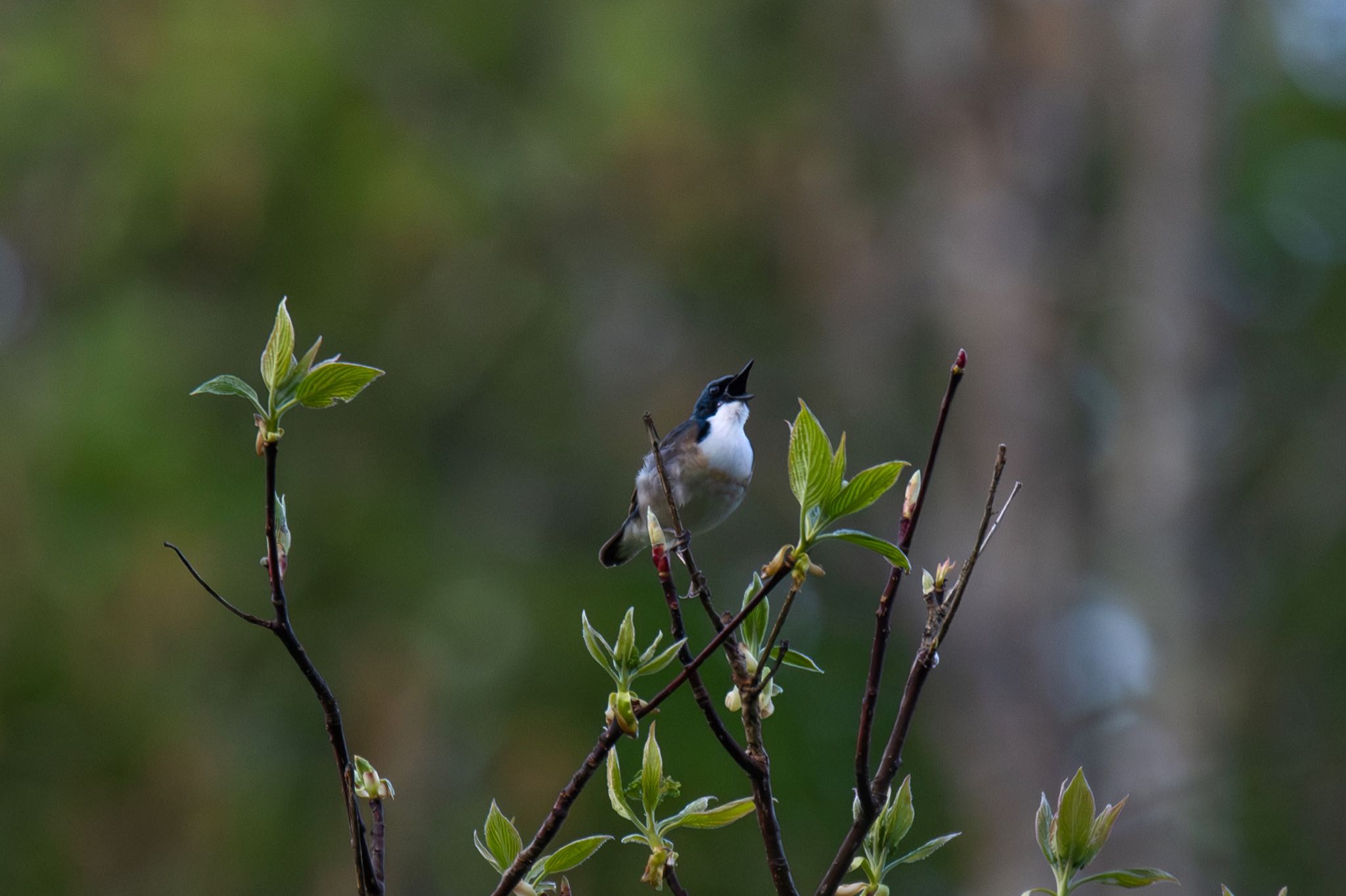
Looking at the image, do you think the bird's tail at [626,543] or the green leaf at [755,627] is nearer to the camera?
the green leaf at [755,627]

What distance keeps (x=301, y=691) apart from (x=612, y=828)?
2.04 meters

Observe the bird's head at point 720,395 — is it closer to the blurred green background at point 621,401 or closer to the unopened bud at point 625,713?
the unopened bud at point 625,713

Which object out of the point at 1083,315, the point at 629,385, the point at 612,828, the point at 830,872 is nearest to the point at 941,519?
the point at 1083,315

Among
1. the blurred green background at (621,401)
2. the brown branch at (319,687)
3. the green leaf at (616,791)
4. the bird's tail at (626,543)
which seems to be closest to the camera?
the brown branch at (319,687)

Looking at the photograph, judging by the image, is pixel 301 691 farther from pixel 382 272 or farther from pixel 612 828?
pixel 382 272

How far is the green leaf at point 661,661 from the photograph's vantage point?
5.71 ft

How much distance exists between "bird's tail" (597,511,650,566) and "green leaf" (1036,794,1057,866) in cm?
214

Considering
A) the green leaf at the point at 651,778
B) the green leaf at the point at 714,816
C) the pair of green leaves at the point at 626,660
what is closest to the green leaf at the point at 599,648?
the pair of green leaves at the point at 626,660

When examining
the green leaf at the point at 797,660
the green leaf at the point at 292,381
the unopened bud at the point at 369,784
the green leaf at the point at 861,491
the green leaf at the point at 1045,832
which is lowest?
the green leaf at the point at 1045,832

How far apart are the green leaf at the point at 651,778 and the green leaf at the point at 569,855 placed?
0.23ft

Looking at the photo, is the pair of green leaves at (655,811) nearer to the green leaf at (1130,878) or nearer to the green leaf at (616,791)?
the green leaf at (616,791)

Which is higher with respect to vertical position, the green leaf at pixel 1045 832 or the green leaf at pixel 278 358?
the green leaf at pixel 278 358

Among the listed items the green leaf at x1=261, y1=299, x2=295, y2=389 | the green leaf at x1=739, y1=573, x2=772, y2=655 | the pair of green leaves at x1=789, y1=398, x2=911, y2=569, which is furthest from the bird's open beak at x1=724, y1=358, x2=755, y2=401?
the green leaf at x1=261, y1=299, x2=295, y2=389

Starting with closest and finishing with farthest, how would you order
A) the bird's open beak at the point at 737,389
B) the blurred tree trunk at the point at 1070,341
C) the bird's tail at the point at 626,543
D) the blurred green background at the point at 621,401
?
the bird's open beak at the point at 737,389
the bird's tail at the point at 626,543
the blurred green background at the point at 621,401
the blurred tree trunk at the point at 1070,341
